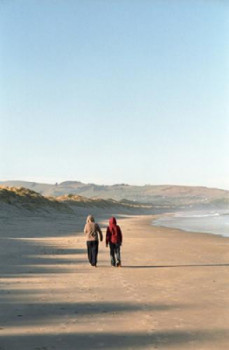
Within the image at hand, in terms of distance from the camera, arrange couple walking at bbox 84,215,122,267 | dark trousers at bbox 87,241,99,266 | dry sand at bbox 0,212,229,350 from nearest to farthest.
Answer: dry sand at bbox 0,212,229,350
dark trousers at bbox 87,241,99,266
couple walking at bbox 84,215,122,267

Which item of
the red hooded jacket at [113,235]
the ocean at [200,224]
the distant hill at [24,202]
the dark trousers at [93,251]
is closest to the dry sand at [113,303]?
the dark trousers at [93,251]

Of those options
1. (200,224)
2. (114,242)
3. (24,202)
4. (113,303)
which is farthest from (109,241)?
(24,202)

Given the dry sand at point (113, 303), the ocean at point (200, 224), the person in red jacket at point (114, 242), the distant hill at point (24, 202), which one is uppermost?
the distant hill at point (24, 202)

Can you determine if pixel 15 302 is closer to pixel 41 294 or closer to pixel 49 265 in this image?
pixel 41 294

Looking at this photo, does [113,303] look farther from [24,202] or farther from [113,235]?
[24,202]

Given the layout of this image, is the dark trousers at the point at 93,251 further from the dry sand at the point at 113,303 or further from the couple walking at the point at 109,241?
the dry sand at the point at 113,303

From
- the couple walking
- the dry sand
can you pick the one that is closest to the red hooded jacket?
the couple walking

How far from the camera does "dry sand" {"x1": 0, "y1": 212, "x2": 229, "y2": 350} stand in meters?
6.93

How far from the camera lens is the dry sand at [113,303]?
693 cm

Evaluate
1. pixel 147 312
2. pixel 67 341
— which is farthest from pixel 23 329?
pixel 147 312

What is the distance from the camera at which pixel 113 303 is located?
368 inches

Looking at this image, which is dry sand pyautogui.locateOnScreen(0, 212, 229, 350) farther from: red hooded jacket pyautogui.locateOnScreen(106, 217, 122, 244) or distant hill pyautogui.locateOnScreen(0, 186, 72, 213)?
distant hill pyautogui.locateOnScreen(0, 186, 72, 213)

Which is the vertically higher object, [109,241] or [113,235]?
[113,235]

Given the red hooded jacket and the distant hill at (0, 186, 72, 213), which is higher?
the distant hill at (0, 186, 72, 213)
